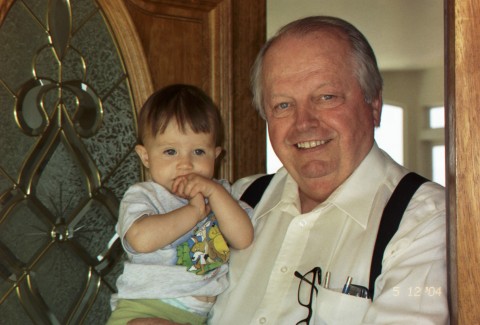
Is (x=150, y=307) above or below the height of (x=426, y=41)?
below

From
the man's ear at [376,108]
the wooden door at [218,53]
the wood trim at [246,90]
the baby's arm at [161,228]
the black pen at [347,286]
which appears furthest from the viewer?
the wood trim at [246,90]

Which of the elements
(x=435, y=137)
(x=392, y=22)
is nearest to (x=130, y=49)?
(x=392, y=22)

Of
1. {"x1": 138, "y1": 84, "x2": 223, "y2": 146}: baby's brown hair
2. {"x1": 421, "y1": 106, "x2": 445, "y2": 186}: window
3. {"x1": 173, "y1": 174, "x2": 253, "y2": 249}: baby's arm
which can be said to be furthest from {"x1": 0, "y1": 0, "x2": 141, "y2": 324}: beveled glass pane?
{"x1": 421, "y1": 106, "x2": 445, "y2": 186}: window

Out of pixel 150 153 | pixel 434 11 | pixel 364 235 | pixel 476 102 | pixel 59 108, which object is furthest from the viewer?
pixel 434 11

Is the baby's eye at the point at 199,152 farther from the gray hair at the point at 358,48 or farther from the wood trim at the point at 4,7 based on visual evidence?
the wood trim at the point at 4,7

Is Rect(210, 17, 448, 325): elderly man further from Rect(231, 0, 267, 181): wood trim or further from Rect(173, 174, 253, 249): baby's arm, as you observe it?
Rect(231, 0, 267, 181): wood trim

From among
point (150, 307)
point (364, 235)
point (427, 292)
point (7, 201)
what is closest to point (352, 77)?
point (364, 235)

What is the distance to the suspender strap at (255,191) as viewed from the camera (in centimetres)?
214

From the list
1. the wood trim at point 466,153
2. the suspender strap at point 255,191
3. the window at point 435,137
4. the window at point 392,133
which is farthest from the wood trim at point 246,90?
the window at point 392,133

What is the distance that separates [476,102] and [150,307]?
93 cm

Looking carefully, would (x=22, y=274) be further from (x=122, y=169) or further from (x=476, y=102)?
(x=476, y=102)

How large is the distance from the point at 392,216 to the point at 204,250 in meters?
0.45

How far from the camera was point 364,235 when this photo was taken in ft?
5.84

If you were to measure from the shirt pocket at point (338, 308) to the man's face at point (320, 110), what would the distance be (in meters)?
0.35
